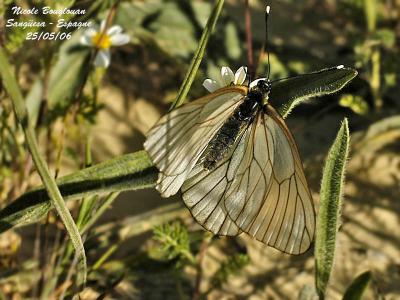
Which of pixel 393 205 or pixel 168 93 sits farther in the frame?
pixel 168 93

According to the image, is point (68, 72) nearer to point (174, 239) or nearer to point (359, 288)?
point (174, 239)

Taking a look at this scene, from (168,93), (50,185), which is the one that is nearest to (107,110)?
(168,93)

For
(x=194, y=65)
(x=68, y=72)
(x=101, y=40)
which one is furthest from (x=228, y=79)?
(x=68, y=72)

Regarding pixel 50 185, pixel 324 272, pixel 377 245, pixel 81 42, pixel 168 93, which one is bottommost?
pixel 377 245

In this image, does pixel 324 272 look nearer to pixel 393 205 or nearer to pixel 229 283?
pixel 229 283

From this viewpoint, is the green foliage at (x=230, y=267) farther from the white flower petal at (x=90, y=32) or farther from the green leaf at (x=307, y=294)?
the white flower petal at (x=90, y=32)

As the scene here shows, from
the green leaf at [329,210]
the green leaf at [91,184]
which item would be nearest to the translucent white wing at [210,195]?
the green leaf at [91,184]
